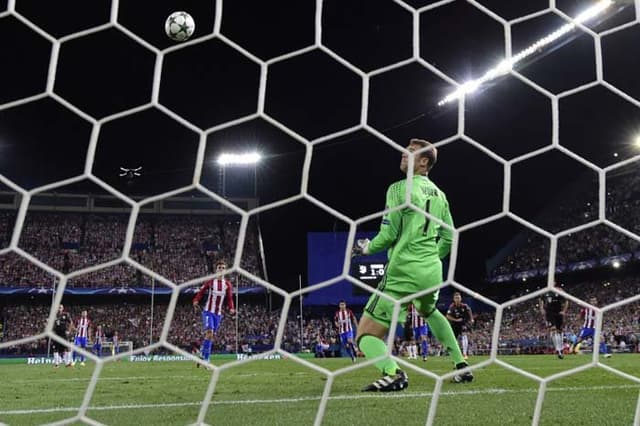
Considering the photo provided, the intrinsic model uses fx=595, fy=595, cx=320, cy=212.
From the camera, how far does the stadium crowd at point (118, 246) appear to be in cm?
2323

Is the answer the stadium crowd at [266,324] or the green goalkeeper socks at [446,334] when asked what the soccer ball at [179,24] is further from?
the stadium crowd at [266,324]

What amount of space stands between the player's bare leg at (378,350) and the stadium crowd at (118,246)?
19.1 m

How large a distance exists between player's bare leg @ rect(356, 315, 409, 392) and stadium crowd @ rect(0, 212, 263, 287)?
19095 millimetres

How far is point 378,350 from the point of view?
3.25 meters

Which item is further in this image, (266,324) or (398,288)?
(266,324)

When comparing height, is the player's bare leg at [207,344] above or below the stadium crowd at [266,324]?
above

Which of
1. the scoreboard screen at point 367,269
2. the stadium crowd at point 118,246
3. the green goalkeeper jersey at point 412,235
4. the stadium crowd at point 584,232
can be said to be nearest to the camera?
the green goalkeeper jersey at point 412,235

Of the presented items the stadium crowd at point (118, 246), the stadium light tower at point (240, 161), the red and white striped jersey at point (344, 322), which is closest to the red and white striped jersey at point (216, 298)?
the red and white striped jersey at point (344, 322)

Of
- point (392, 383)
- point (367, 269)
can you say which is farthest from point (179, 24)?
point (367, 269)

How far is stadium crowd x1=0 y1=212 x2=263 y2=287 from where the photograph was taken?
76.2 ft

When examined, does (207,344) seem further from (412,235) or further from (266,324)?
(266,324)

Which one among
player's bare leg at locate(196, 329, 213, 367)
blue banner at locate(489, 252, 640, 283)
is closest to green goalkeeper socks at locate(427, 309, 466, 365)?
player's bare leg at locate(196, 329, 213, 367)

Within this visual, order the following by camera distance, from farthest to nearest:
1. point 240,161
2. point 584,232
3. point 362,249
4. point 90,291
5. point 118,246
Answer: point 118,246 < point 240,161 < point 584,232 < point 90,291 < point 362,249

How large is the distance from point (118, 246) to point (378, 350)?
23984 mm
